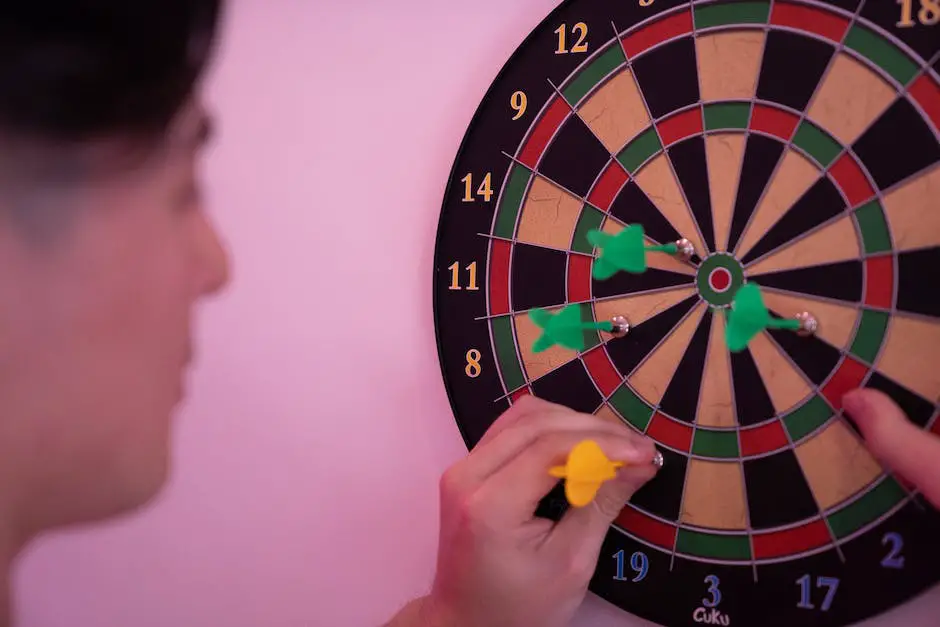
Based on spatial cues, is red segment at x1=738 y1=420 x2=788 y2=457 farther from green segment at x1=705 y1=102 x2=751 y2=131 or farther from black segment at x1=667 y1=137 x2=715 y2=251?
green segment at x1=705 y1=102 x2=751 y2=131

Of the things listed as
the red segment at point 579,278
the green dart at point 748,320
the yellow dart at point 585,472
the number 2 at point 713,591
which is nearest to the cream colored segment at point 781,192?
the green dart at point 748,320

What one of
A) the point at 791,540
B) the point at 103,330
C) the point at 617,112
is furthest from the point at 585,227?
the point at 103,330

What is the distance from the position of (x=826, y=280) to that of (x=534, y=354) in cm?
40

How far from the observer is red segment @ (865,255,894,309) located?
880mm

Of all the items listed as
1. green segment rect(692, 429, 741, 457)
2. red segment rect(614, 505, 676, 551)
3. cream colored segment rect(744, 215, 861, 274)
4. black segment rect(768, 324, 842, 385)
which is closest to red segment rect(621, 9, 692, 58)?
cream colored segment rect(744, 215, 861, 274)

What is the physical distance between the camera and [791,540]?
3.08ft

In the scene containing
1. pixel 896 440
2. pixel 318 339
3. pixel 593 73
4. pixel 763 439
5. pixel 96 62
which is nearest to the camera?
pixel 96 62

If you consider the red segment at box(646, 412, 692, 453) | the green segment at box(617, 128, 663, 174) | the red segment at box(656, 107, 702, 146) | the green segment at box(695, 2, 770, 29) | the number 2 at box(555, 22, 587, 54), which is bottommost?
the red segment at box(646, 412, 692, 453)

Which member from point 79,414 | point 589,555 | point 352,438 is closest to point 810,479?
point 589,555

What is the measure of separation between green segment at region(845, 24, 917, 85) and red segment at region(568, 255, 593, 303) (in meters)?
0.42

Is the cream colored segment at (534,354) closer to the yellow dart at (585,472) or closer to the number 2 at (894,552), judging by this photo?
the yellow dart at (585,472)

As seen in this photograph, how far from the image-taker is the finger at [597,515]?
998 millimetres

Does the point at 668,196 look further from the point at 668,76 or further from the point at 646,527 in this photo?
the point at 646,527

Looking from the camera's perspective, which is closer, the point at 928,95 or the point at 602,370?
the point at 928,95
